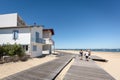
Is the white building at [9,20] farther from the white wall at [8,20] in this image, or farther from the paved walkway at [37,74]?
the paved walkway at [37,74]

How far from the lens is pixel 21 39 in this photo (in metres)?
19.3

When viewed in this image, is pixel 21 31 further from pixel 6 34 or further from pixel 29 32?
pixel 6 34

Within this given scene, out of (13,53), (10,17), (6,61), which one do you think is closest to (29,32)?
(13,53)

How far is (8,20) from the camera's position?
26.0 m

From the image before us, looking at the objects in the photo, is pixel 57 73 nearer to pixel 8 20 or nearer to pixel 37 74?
pixel 37 74

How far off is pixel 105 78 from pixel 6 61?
1091cm

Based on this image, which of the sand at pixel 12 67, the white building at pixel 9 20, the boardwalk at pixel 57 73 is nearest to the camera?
the boardwalk at pixel 57 73

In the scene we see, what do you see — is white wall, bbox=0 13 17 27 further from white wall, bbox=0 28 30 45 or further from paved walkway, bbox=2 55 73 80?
paved walkway, bbox=2 55 73 80

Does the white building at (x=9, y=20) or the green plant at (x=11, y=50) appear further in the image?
the white building at (x=9, y=20)

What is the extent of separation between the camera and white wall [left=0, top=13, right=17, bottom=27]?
25.2 m

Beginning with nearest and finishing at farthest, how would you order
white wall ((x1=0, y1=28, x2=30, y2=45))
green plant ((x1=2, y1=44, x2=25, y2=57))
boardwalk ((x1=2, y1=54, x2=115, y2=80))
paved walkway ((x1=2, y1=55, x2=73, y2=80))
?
paved walkway ((x1=2, y1=55, x2=73, y2=80)), boardwalk ((x1=2, y1=54, x2=115, y2=80)), green plant ((x1=2, y1=44, x2=25, y2=57)), white wall ((x1=0, y1=28, x2=30, y2=45))

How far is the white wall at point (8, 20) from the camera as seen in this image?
25191mm

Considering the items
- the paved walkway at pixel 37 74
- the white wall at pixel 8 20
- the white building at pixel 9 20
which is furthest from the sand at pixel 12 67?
the white wall at pixel 8 20

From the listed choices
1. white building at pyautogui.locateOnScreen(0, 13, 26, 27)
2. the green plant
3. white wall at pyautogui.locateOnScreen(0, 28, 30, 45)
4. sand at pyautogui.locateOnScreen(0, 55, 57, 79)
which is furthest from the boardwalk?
white building at pyautogui.locateOnScreen(0, 13, 26, 27)
